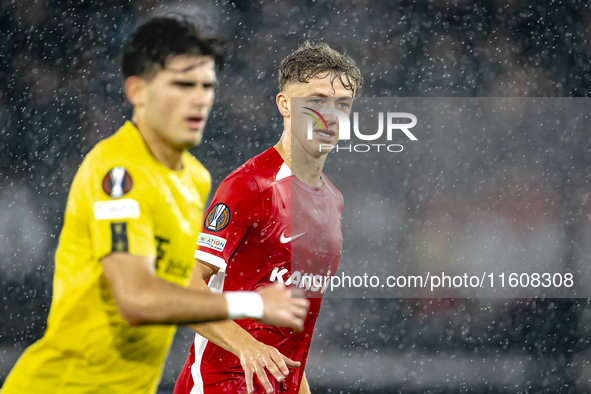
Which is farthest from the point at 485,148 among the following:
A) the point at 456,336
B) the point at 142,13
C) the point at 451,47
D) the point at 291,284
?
the point at 142,13

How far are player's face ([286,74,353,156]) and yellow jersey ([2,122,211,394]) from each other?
40.0 inches

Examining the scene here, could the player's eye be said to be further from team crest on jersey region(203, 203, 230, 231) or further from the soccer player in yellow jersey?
team crest on jersey region(203, 203, 230, 231)

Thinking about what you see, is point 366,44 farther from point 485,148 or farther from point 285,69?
point 285,69

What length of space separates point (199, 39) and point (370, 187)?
4824mm

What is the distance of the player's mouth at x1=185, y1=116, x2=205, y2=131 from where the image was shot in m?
1.50

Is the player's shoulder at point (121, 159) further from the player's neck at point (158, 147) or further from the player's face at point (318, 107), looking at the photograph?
the player's face at point (318, 107)

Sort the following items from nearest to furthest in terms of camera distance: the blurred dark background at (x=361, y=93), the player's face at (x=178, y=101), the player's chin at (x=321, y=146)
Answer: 1. the player's face at (x=178, y=101)
2. the player's chin at (x=321, y=146)
3. the blurred dark background at (x=361, y=93)

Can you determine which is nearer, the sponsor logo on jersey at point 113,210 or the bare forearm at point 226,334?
the sponsor logo on jersey at point 113,210

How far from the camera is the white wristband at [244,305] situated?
136 centimetres

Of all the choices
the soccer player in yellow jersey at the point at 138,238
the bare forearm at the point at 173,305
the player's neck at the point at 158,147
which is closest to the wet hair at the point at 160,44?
the soccer player in yellow jersey at the point at 138,238

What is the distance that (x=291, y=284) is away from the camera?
2.38 metres

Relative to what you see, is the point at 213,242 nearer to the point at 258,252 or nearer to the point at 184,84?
the point at 258,252

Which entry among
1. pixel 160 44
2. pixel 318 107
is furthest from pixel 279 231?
pixel 160 44

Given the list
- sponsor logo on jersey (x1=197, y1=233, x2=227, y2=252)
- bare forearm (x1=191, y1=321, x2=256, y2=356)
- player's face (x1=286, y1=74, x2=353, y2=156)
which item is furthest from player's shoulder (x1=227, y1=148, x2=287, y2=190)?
bare forearm (x1=191, y1=321, x2=256, y2=356)
